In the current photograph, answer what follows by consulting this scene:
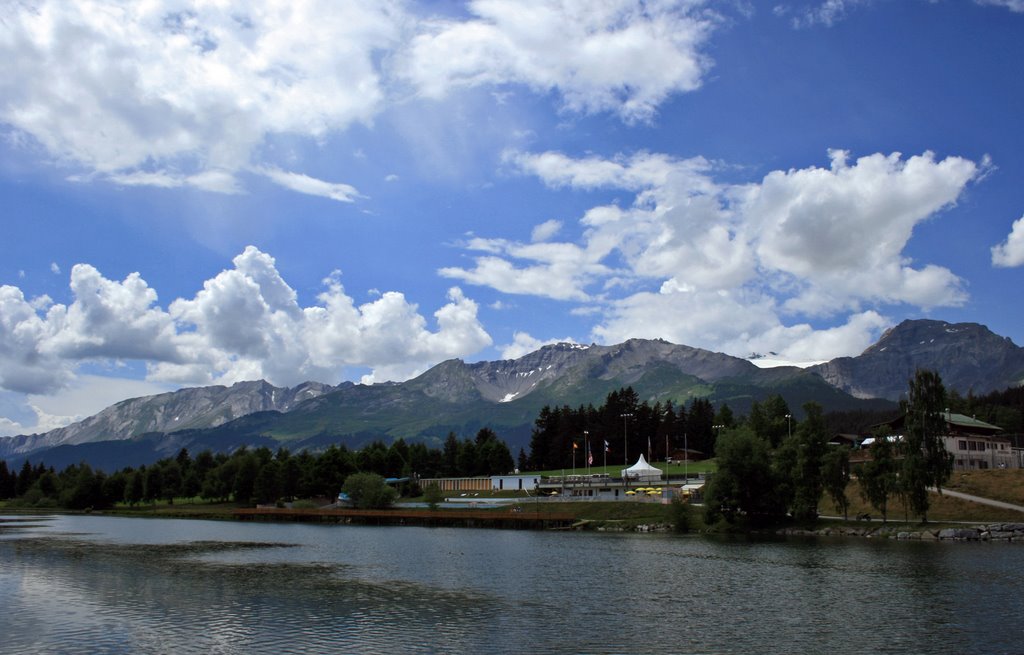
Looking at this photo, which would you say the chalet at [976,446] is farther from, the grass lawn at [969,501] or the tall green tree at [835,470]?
the tall green tree at [835,470]

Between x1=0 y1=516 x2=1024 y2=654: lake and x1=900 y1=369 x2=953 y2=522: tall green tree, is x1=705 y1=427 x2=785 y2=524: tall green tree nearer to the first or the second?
x1=900 y1=369 x2=953 y2=522: tall green tree

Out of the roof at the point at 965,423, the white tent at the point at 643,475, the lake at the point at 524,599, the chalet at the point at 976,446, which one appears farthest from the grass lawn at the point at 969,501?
the white tent at the point at 643,475

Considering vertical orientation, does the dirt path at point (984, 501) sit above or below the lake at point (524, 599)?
above

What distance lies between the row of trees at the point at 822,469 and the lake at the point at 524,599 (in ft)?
38.9

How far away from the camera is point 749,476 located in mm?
98125

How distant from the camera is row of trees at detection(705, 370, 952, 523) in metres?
89.4

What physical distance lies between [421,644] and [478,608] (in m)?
9.78

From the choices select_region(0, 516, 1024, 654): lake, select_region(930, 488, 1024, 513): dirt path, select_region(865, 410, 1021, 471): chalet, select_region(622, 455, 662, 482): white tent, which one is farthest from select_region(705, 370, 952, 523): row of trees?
select_region(622, 455, 662, 482): white tent

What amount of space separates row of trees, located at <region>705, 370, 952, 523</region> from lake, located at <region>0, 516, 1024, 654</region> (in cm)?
1187

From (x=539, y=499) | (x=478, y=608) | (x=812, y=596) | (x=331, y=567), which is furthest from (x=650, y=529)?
(x=478, y=608)

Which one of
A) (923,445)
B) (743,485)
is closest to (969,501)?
(923,445)

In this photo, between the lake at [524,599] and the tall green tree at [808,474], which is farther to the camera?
the tall green tree at [808,474]

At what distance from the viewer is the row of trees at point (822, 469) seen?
89438mm

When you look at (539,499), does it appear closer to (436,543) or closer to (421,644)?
(436,543)
